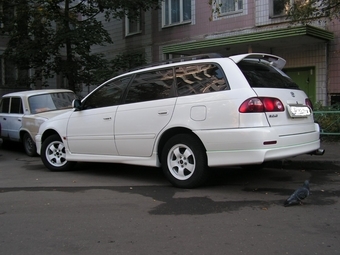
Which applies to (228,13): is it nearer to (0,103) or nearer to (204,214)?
(0,103)

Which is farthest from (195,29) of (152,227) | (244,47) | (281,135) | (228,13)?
(152,227)

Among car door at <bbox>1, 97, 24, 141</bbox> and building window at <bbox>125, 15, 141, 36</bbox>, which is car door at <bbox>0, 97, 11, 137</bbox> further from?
building window at <bbox>125, 15, 141, 36</bbox>

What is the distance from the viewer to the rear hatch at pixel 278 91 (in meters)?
5.07

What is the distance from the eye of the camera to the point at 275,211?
4.54m

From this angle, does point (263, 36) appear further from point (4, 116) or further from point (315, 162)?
point (4, 116)

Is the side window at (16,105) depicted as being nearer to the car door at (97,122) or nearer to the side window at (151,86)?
the car door at (97,122)

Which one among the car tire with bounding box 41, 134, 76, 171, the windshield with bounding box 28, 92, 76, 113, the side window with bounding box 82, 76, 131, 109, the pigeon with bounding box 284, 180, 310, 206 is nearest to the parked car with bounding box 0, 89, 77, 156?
the windshield with bounding box 28, 92, 76, 113

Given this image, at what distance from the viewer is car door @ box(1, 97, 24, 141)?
1002 cm

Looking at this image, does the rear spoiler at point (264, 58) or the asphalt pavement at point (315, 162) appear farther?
the asphalt pavement at point (315, 162)

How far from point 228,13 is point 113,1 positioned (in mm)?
4467

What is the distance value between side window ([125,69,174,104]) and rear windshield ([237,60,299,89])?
1.16 metres

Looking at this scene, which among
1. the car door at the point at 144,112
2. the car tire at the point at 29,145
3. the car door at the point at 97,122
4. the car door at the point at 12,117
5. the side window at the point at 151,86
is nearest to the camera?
the car door at the point at 144,112

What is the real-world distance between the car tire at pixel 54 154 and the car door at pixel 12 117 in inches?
113

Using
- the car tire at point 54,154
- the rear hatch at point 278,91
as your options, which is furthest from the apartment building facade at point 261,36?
the car tire at point 54,154
